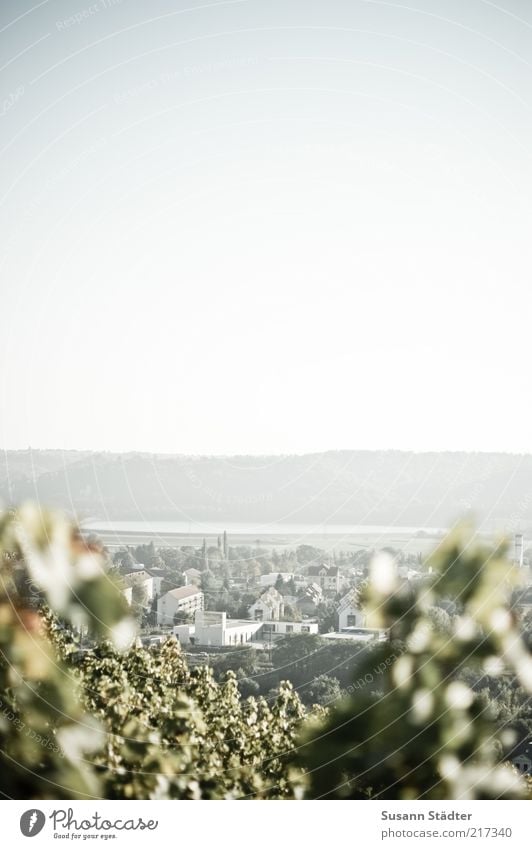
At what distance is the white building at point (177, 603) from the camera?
1.74m

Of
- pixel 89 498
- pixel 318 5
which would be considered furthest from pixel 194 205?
pixel 89 498

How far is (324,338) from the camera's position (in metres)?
1.87

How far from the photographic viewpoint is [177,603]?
1746mm

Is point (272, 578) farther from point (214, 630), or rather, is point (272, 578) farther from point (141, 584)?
point (141, 584)

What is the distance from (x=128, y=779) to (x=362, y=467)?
788mm

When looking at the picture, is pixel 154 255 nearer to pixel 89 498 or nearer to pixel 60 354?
pixel 60 354

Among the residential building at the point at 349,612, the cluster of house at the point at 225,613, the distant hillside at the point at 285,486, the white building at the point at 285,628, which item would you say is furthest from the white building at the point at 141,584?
the residential building at the point at 349,612

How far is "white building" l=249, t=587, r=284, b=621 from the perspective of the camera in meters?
1.71
